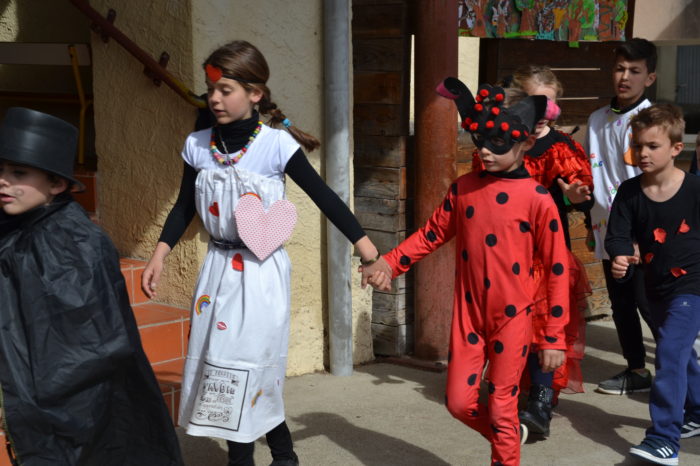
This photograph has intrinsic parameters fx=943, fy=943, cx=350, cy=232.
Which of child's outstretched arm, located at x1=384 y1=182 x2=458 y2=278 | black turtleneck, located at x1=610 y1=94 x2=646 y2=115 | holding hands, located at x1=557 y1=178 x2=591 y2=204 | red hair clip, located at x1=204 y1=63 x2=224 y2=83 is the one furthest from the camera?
black turtleneck, located at x1=610 y1=94 x2=646 y2=115

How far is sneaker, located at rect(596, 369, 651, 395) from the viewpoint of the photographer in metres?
5.29

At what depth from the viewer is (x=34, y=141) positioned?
2.95 metres

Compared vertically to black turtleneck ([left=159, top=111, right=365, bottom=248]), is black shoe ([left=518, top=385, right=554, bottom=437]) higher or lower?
lower

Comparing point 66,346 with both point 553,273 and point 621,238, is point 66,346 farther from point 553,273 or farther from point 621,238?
point 621,238

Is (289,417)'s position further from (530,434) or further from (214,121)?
(214,121)

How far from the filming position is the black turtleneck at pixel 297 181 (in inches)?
143

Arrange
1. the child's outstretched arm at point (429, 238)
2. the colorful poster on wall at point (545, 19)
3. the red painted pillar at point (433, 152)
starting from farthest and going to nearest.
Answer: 1. the colorful poster on wall at point (545, 19)
2. the red painted pillar at point (433, 152)
3. the child's outstretched arm at point (429, 238)

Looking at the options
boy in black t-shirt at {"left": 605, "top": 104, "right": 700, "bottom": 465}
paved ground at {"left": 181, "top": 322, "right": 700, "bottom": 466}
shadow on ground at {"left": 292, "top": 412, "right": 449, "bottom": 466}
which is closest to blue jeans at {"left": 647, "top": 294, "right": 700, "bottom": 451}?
boy in black t-shirt at {"left": 605, "top": 104, "right": 700, "bottom": 465}

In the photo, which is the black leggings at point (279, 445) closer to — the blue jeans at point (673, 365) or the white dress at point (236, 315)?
the white dress at point (236, 315)

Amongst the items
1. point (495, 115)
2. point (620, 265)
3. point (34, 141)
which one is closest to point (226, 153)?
point (34, 141)

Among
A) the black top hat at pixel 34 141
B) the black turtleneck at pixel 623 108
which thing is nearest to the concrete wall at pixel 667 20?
the black turtleneck at pixel 623 108

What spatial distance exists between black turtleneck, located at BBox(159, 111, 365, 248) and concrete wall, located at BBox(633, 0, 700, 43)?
4225 millimetres

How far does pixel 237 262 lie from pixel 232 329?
0.26 m

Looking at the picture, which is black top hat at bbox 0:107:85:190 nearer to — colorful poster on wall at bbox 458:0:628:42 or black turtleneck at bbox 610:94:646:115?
black turtleneck at bbox 610:94:646:115
